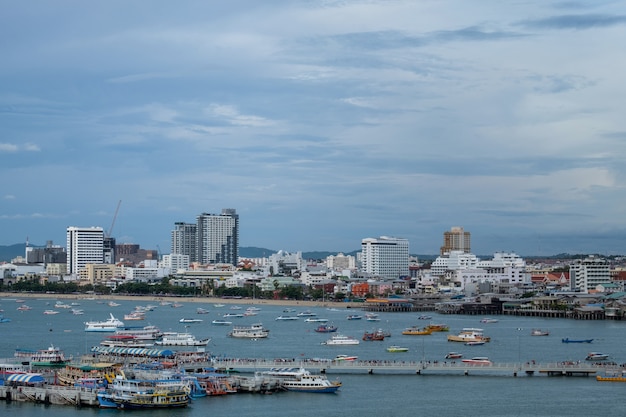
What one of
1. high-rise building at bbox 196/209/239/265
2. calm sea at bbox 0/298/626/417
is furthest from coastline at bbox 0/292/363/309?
high-rise building at bbox 196/209/239/265

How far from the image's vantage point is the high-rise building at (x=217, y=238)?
144 meters

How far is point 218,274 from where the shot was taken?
108 metres

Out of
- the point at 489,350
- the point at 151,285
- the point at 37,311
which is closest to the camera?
the point at 489,350

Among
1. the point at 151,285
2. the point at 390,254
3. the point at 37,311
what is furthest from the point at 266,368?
the point at 390,254

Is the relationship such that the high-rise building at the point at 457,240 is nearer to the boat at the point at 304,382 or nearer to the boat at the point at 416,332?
the boat at the point at 416,332

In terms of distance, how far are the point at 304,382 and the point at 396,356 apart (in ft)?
33.0

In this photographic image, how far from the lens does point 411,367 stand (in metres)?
33.2

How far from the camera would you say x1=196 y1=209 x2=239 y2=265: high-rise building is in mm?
143875

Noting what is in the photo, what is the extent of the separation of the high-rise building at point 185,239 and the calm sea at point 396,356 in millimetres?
69794


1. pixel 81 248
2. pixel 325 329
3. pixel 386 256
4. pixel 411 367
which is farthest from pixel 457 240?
pixel 411 367

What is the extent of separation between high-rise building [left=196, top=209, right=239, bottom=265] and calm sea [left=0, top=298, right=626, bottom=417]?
223 feet

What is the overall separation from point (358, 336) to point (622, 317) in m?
23.1

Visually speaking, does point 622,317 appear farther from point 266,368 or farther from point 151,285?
point 151,285

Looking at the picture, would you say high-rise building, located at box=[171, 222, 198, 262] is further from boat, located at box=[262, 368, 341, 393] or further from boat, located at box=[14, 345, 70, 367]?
boat, located at box=[262, 368, 341, 393]
